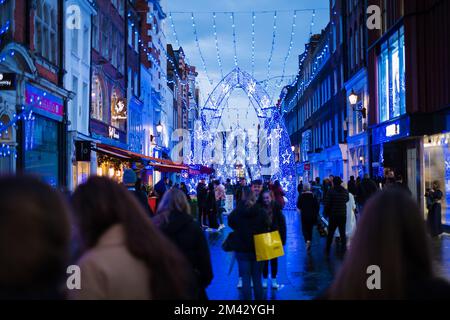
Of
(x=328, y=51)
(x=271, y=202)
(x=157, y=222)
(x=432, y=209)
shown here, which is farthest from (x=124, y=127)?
(x=157, y=222)

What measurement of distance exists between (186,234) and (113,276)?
255cm

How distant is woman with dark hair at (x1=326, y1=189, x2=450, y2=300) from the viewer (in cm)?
296

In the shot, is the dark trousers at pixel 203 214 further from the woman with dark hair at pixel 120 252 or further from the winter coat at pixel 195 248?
the woman with dark hair at pixel 120 252

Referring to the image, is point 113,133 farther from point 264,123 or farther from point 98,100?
point 264,123

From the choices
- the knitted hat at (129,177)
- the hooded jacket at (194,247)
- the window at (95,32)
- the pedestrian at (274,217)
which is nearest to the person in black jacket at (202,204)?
the knitted hat at (129,177)

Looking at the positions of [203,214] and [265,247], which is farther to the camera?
[203,214]

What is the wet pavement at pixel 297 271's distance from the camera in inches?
400

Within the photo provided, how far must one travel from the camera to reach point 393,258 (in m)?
2.95

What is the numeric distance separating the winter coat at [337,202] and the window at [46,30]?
38.2 ft

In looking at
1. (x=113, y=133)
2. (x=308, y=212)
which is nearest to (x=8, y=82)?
(x=308, y=212)

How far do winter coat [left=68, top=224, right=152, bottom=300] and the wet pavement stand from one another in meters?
4.64

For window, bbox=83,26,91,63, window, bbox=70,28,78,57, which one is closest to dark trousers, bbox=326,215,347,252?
window, bbox=70,28,78,57

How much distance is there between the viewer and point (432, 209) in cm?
1761
